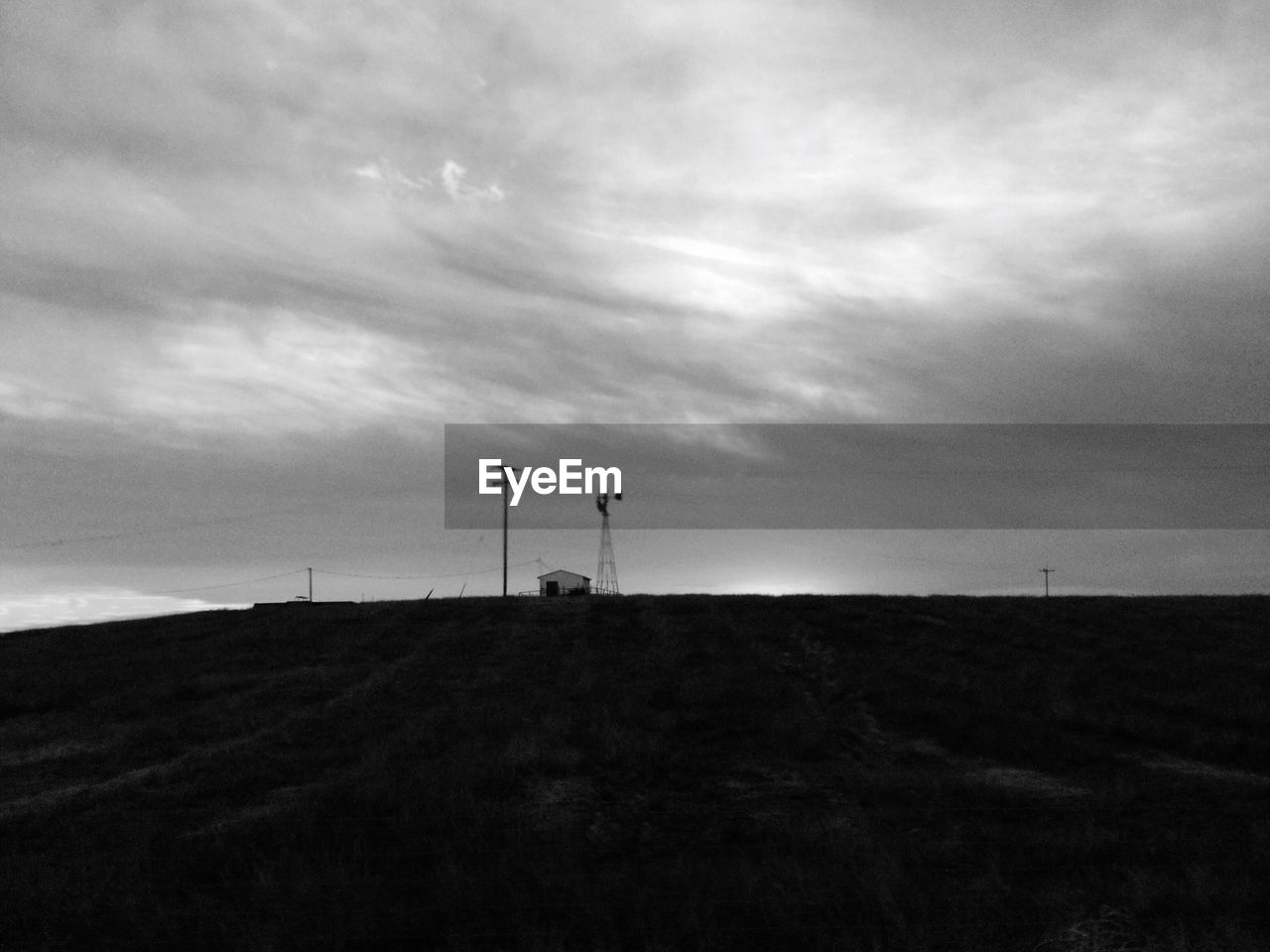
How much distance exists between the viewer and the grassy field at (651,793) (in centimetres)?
1160

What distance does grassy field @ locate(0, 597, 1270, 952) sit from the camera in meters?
11.6

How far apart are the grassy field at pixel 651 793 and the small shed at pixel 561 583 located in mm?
37409

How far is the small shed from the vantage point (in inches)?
3078

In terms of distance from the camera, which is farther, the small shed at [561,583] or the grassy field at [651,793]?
the small shed at [561,583]

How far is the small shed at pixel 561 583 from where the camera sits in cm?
7819

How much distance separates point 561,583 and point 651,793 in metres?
63.1

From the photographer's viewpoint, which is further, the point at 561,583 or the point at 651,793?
the point at 561,583

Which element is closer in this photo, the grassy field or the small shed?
the grassy field

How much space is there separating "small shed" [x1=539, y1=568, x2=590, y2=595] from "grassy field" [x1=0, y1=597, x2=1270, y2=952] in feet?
123

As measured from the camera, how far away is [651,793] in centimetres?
1833

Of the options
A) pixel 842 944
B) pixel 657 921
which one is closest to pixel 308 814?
pixel 657 921

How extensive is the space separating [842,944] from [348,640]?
113 ft

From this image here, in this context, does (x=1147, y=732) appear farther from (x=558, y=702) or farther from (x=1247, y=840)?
(x=558, y=702)

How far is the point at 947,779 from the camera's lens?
19156mm
